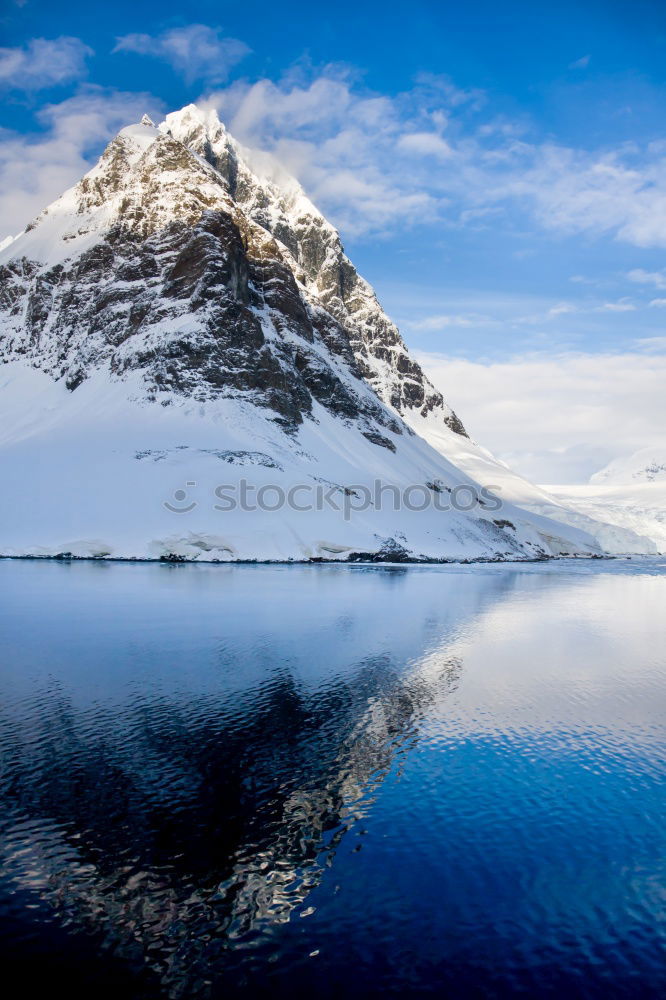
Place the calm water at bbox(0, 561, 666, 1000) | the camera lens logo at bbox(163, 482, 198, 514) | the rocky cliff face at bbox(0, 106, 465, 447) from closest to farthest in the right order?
the calm water at bbox(0, 561, 666, 1000) → the camera lens logo at bbox(163, 482, 198, 514) → the rocky cliff face at bbox(0, 106, 465, 447)

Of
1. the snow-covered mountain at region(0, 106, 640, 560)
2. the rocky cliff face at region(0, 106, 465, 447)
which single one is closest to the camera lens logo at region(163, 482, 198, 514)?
the snow-covered mountain at region(0, 106, 640, 560)

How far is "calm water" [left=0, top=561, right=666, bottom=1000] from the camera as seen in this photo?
33.6 ft

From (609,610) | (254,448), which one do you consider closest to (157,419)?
(254,448)

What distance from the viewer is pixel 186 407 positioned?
11906cm

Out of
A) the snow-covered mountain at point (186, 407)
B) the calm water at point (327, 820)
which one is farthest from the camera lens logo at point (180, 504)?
the calm water at point (327, 820)

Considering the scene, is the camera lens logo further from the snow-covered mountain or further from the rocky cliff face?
the rocky cliff face

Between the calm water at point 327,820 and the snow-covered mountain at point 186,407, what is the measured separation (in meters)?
58.8

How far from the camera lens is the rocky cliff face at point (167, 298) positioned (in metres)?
130

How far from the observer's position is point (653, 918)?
38.3 feet

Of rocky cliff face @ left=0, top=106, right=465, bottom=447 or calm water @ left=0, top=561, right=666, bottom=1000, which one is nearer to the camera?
calm water @ left=0, top=561, right=666, bottom=1000

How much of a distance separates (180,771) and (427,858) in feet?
21.2

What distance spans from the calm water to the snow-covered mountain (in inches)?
2315

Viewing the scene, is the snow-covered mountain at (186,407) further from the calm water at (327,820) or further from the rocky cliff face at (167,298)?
the calm water at (327,820)

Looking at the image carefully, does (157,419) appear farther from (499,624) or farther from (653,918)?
(653,918)
